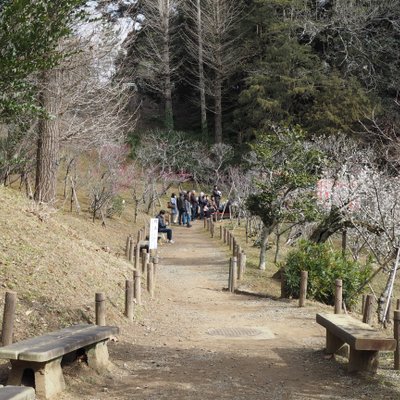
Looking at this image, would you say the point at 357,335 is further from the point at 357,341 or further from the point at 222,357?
the point at 222,357

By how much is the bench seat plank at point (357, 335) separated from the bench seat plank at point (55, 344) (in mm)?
2614

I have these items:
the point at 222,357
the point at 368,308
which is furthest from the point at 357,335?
the point at 368,308

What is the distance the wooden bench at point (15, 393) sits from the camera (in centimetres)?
401

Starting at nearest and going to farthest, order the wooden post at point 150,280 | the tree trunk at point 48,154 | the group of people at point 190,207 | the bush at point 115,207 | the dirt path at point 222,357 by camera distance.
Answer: the dirt path at point 222,357 < the wooden post at point 150,280 < the tree trunk at point 48,154 < the bush at point 115,207 < the group of people at point 190,207

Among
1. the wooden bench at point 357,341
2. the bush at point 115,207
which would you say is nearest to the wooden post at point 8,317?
the wooden bench at point 357,341

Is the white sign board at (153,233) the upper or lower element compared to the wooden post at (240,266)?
upper

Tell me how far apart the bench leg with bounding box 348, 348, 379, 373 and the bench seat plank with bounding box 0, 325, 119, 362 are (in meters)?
2.76

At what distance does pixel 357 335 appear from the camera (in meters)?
6.61

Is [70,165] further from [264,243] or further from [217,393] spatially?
[217,393]

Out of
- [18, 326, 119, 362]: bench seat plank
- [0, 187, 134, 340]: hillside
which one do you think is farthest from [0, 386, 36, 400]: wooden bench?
[0, 187, 134, 340]: hillside

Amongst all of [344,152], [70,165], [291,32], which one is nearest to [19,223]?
[70,165]

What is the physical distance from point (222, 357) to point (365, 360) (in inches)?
71.5

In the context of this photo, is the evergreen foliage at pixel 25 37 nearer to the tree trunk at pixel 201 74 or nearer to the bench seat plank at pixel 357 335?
the bench seat plank at pixel 357 335

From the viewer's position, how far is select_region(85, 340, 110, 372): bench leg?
623 centimetres
